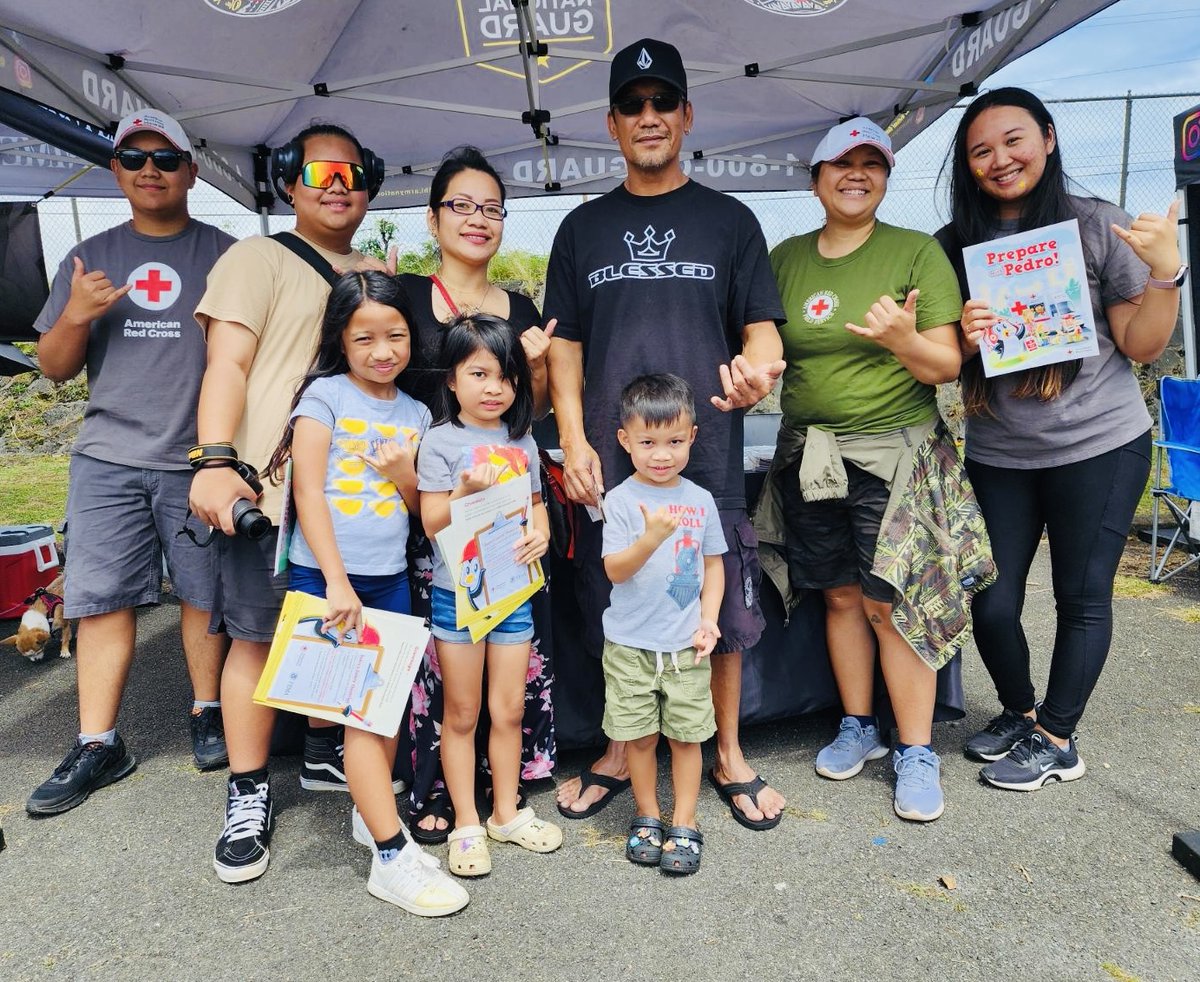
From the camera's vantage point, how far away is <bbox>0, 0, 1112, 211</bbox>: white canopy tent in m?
3.72

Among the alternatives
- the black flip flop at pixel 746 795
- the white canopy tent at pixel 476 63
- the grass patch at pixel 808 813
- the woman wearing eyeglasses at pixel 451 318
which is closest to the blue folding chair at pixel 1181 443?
the white canopy tent at pixel 476 63

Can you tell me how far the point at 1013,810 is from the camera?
8.37 ft

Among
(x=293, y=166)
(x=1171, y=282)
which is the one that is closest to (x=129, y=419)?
(x=293, y=166)

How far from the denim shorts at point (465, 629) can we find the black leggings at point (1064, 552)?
62.0 inches

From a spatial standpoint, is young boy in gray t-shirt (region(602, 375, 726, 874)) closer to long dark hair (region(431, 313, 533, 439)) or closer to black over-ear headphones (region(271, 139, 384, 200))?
long dark hair (region(431, 313, 533, 439))

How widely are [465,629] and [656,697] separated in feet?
1.91

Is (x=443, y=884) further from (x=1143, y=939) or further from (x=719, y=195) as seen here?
(x=719, y=195)

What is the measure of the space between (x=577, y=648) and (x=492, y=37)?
3.33 metres

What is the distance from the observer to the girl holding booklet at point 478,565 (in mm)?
2180

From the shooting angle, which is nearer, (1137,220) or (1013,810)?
(1137,220)

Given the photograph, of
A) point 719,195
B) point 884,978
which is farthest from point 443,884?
point 719,195

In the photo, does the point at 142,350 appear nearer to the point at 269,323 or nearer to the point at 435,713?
the point at 269,323

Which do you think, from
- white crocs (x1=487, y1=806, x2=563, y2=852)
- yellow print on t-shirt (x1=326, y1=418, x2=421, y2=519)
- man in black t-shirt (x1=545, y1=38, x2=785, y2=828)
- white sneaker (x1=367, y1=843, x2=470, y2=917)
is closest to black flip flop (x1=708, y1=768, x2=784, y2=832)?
man in black t-shirt (x1=545, y1=38, x2=785, y2=828)

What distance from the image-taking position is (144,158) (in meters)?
2.76
